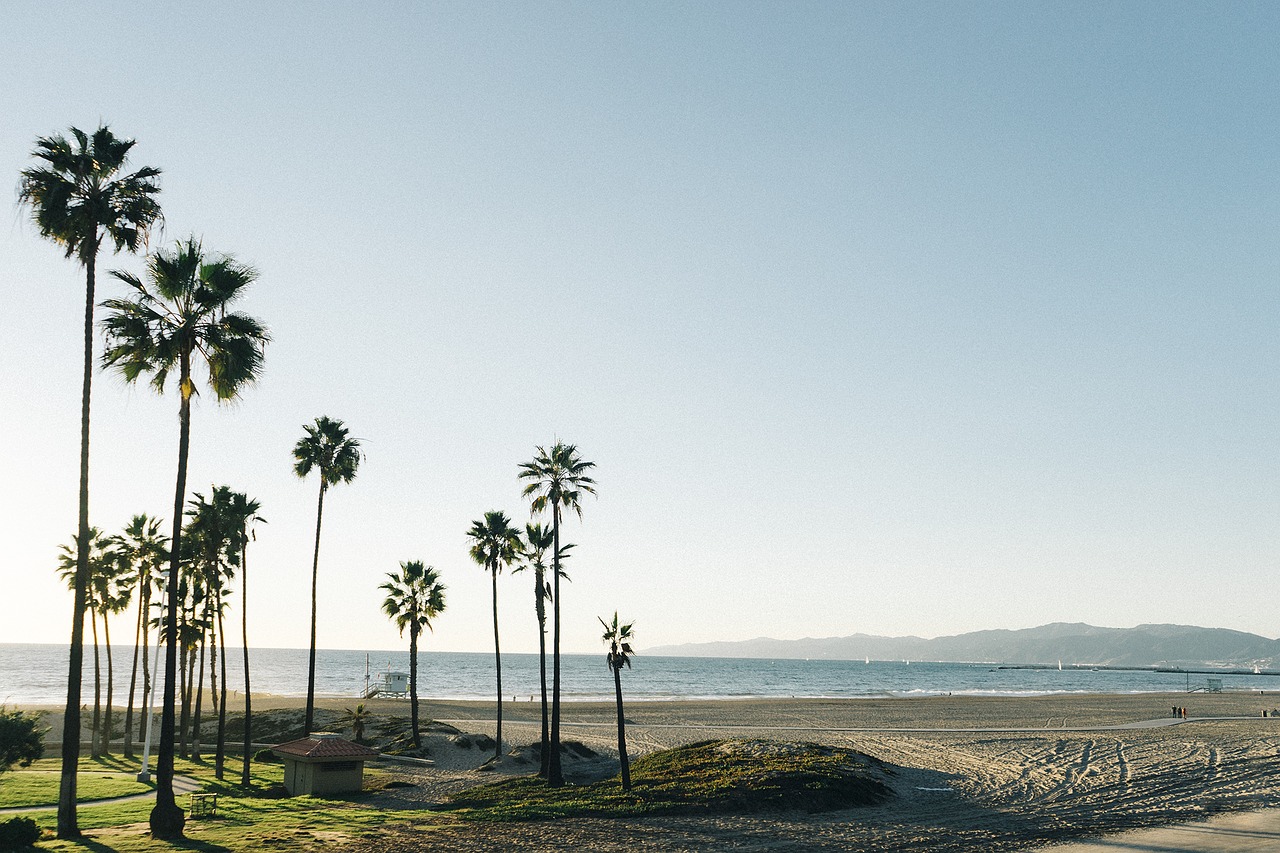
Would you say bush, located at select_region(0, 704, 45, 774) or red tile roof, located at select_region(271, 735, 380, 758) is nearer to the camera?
bush, located at select_region(0, 704, 45, 774)

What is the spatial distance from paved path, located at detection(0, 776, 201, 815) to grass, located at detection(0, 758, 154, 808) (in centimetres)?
48

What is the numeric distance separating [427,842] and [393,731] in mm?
35084

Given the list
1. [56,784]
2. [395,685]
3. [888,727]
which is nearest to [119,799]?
[56,784]

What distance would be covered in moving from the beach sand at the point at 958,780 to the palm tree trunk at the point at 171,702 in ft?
21.2

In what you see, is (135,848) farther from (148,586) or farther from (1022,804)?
(148,586)

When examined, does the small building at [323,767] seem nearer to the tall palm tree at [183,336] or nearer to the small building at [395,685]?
the tall palm tree at [183,336]

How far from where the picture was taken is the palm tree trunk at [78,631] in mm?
24719

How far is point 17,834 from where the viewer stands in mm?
22781

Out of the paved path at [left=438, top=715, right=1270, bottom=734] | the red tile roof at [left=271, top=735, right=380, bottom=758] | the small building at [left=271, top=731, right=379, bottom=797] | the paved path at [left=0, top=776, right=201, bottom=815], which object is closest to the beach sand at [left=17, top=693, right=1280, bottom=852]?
the paved path at [left=438, top=715, right=1270, bottom=734]

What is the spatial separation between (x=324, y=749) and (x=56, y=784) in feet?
40.5

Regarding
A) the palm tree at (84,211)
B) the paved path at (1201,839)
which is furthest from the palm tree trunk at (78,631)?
the paved path at (1201,839)

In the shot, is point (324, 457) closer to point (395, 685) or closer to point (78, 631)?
point (78, 631)

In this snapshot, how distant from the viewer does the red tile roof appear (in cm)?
3756

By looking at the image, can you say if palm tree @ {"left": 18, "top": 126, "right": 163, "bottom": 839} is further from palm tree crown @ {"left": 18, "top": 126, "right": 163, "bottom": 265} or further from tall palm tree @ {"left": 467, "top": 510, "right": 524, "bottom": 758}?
tall palm tree @ {"left": 467, "top": 510, "right": 524, "bottom": 758}
